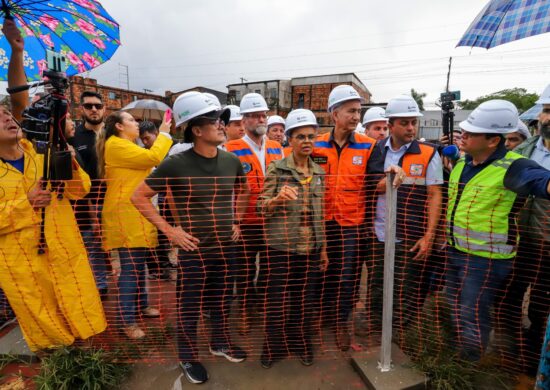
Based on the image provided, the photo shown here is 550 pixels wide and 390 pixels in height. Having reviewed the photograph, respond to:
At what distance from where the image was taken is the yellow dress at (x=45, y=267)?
2176mm

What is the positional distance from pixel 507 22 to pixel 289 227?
256cm

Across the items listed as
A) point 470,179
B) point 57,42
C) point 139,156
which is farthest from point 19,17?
point 470,179

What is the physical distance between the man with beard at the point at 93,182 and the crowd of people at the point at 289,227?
51 mm

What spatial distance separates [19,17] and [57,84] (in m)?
1.38

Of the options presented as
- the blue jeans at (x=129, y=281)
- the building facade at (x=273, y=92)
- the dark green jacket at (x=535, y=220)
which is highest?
the building facade at (x=273, y=92)

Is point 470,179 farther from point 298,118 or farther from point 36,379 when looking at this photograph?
point 36,379

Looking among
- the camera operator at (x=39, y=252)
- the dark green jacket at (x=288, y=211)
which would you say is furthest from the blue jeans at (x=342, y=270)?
the camera operator at (x=39, y=252)

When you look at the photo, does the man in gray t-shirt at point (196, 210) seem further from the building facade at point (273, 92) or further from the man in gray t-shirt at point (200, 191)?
the building facade at point (273, 92)

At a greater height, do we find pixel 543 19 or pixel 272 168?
pixel 543 19

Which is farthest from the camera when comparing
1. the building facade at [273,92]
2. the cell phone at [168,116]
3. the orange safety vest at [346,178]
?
the building facade at [273,92]

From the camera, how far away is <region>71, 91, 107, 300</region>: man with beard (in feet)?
9.58

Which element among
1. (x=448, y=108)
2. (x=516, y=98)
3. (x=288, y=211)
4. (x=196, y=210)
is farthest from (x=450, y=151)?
(x=516, y=98)

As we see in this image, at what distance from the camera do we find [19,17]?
268 centimetres

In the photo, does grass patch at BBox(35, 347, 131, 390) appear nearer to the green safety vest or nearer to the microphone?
the green safety vest
